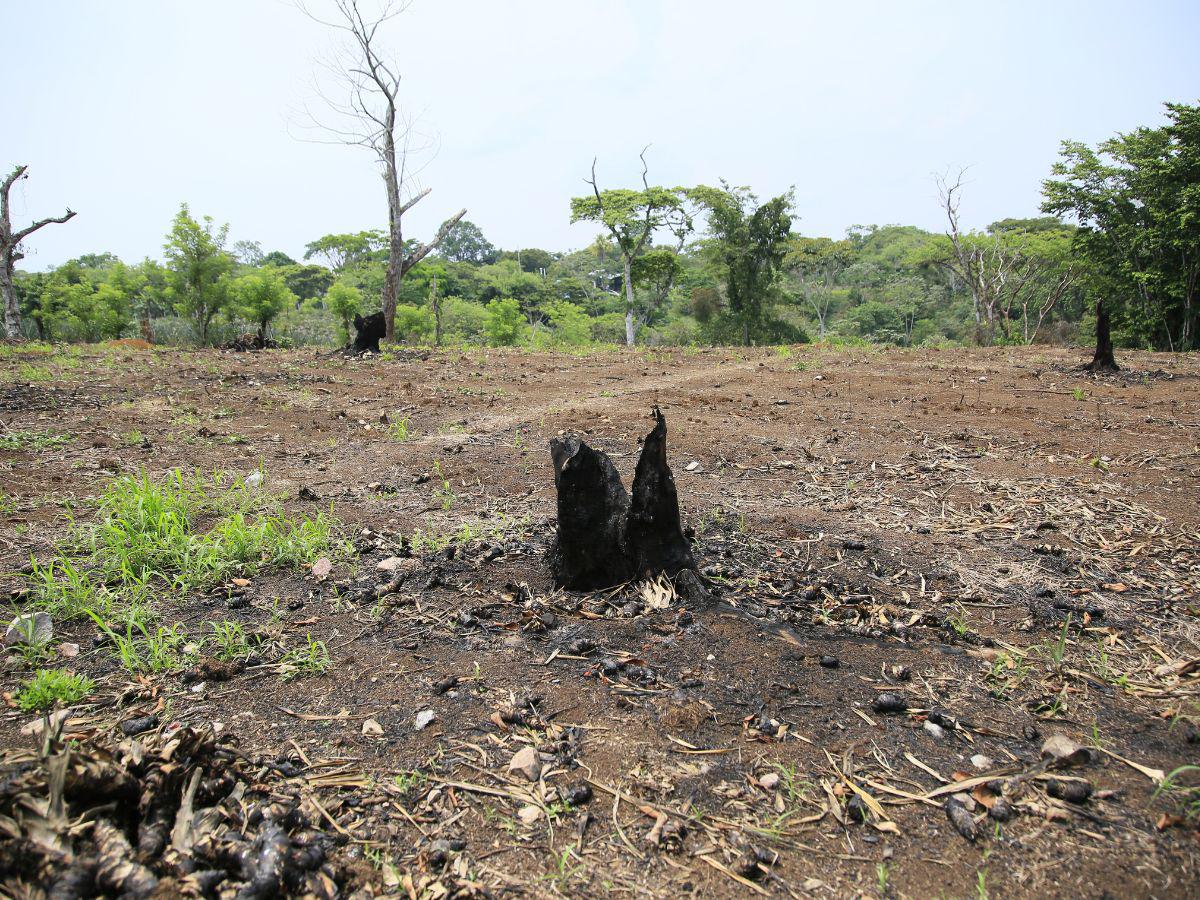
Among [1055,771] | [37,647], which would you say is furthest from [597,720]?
[37,647]

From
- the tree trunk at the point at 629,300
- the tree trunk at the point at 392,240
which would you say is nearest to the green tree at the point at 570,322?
the tree trunk at the point at 629,300

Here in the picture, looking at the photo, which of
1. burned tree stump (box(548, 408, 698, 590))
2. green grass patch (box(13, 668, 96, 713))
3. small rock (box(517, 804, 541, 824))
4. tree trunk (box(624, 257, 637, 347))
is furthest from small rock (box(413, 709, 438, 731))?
tree trunk (box(624, 257, 637, 347))

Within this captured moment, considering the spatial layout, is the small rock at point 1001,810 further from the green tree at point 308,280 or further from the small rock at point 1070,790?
the green tree at point 308,280

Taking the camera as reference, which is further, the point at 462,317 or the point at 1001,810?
the point at 462,317

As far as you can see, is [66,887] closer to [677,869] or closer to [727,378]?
[677,869]

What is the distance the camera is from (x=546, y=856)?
1.37 metres

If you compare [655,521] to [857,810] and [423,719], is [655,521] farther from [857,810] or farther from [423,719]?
[857,810]

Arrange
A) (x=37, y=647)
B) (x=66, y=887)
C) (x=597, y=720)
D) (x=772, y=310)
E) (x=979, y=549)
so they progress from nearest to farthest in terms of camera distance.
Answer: (x=66, y=887), (x=597, y=720), (x=37, y=647), (x=979, y=549), (x=772, y=310)

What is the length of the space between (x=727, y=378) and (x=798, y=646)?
6.20m

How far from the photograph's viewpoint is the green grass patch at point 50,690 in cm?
179

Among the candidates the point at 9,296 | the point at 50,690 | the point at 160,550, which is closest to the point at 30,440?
the point at 160,550

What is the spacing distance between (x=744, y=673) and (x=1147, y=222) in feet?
69.8

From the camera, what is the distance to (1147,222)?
1667 centimetres

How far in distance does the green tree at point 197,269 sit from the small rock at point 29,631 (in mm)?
19904
